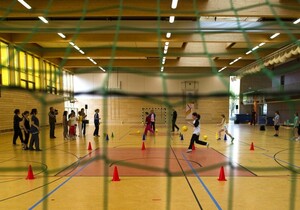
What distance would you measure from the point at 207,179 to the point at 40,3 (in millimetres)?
9606

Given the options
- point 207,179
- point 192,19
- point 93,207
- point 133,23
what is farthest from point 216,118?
point 93,207

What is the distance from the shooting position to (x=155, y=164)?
6.89 metres

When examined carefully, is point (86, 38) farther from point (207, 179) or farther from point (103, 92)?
point (103, 92)

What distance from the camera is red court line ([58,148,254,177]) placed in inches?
234

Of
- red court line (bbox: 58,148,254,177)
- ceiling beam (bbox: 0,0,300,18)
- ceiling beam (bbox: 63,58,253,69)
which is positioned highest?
ceiling beam (bbox: 0,0,300,18)

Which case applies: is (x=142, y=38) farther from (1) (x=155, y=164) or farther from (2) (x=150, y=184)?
(2) (x=150, y=184)

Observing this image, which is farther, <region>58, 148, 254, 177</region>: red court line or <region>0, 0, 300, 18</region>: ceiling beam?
<region>0, 0, 300, 18</region>: ceiling beam

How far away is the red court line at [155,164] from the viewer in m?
5.93

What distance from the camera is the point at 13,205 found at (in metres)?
4.09

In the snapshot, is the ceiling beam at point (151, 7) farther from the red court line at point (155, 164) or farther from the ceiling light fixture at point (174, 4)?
the red court line at point (155, 164)

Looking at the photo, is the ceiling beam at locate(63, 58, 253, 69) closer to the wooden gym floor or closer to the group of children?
the group of children

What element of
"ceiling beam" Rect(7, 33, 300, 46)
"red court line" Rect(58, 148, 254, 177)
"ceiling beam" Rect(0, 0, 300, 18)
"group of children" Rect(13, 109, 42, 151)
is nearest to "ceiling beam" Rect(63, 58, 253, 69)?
"ceiling beam" Rect(7, 33, 300, 46)

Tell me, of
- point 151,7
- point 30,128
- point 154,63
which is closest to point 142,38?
point 151,7

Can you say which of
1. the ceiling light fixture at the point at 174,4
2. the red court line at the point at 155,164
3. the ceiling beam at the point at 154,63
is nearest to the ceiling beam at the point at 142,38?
the ceiling light fixture at the point at 174,4
